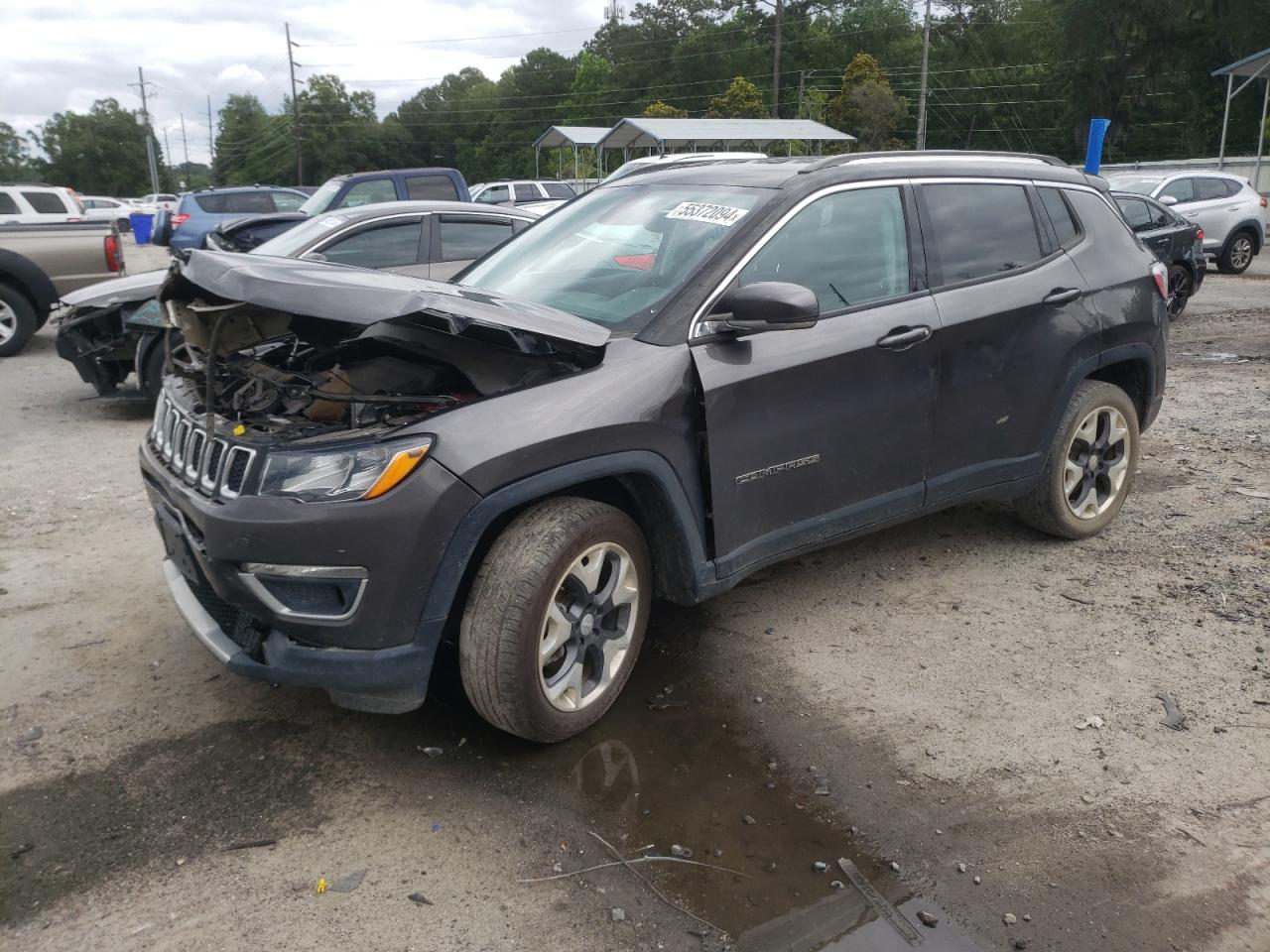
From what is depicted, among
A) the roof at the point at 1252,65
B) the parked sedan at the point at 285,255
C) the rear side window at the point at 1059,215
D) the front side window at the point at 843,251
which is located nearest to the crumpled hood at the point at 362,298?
the front side window at the point at 843,251

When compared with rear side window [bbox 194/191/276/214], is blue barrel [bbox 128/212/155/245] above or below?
below

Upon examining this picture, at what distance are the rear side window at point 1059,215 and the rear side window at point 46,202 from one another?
1790cm

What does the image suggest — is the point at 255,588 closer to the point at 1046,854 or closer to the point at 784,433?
the point at 784,433

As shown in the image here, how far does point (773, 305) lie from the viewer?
3234 millimetres

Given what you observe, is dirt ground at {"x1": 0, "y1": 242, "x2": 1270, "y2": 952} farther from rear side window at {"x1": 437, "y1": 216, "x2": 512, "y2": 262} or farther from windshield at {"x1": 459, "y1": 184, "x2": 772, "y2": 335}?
rear side window at {"x1": 437, "y1": 216, "x2": 512, "y2": 262}

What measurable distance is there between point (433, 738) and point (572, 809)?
63 centimetres

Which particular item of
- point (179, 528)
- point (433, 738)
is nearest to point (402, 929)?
point (433, 738)

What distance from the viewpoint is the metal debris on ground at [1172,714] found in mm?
3406

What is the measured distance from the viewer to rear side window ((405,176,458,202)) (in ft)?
41.6

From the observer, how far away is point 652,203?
413 centimetres

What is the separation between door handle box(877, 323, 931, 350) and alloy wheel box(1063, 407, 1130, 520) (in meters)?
1.27

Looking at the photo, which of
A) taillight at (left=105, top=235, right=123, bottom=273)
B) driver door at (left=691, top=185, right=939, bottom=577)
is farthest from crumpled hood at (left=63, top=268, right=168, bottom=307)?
driver door at (left=691, top=185, right=939, bottom=577)

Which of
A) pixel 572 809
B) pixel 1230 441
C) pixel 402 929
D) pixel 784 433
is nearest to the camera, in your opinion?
pixel 402 929

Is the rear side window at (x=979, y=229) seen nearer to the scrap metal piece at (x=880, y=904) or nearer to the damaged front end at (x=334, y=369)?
the damaged front end at (x=334, y=369)
